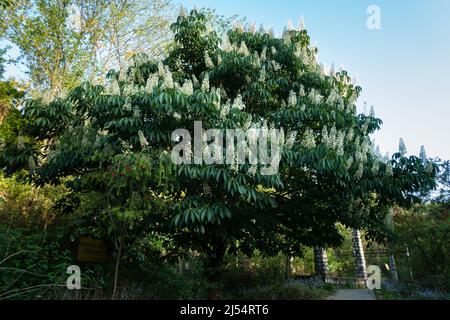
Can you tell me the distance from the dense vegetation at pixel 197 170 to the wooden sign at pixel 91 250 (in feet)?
0.71

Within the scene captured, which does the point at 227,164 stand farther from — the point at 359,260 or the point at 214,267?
the point at 359,260

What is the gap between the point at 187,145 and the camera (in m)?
6.03

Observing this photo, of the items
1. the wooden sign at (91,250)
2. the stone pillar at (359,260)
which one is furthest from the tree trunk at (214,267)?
the stone pillar at (359,260)

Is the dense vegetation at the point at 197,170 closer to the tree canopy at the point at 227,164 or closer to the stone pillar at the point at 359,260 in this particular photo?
the tree canopy at the point at 227,164

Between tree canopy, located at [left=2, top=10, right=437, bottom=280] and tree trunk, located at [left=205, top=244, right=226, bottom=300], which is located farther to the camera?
tree trunk, located at [left=205, top=244, right=226, bottom=300]

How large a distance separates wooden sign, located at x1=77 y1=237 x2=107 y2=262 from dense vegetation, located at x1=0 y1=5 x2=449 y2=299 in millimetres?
215

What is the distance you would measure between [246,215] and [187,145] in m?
1.98

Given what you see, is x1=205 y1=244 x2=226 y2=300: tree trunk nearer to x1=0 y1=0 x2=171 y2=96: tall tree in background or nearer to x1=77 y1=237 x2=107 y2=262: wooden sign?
x1=77 y1=237 x2=107 y2=262: wooden sign

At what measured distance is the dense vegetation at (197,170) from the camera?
5.96 meters

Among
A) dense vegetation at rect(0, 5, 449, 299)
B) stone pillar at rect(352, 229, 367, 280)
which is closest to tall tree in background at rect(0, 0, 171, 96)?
dense vegetation at rect(0, 5, 449, 299)

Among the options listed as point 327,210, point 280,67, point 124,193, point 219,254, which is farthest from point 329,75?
point 124,193

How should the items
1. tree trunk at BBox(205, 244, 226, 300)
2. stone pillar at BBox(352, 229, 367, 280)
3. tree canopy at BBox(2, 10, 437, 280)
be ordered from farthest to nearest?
1. stone pillar at BBox(352, 229, 367, 280)
2. tree trunk at BBox(205, 244, 226, 300)
3. tree canopy at BBox(2, 10, 437, 280)

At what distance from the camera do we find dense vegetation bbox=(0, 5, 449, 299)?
19.6 feet
